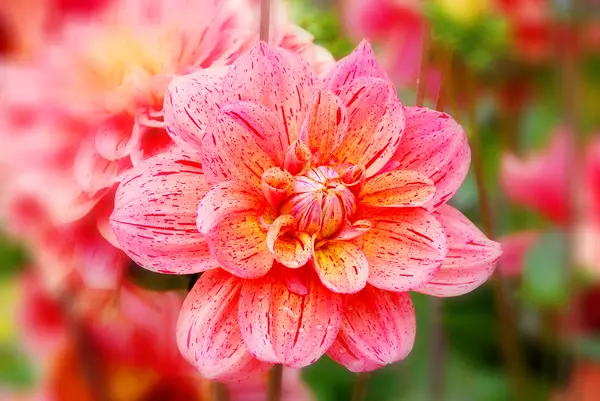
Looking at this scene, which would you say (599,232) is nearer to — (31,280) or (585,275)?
(585,275)

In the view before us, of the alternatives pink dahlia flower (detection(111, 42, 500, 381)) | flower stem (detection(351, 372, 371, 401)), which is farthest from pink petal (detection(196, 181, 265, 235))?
flower stem (detection(351, 372, 371, 401))

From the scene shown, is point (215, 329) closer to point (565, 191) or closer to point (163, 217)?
point (163, 217)

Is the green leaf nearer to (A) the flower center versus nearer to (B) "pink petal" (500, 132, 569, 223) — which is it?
(B) "pink petal" (500, 132, 569, 223)

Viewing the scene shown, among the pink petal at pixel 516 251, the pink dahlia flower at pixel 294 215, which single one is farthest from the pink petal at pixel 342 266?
the pink petal at pixel 516 251

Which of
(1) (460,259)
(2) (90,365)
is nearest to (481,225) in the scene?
(1) (460,259)

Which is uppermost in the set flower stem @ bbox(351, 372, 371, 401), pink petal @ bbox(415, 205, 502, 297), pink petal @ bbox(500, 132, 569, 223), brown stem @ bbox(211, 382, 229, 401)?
pink petal @ bbox(415, 205, 502, 297)

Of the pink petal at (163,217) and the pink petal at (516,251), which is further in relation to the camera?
the pink petal at (516,251)

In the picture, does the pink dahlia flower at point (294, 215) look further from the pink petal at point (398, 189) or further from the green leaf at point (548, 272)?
the green leaf at point (548, 272)
